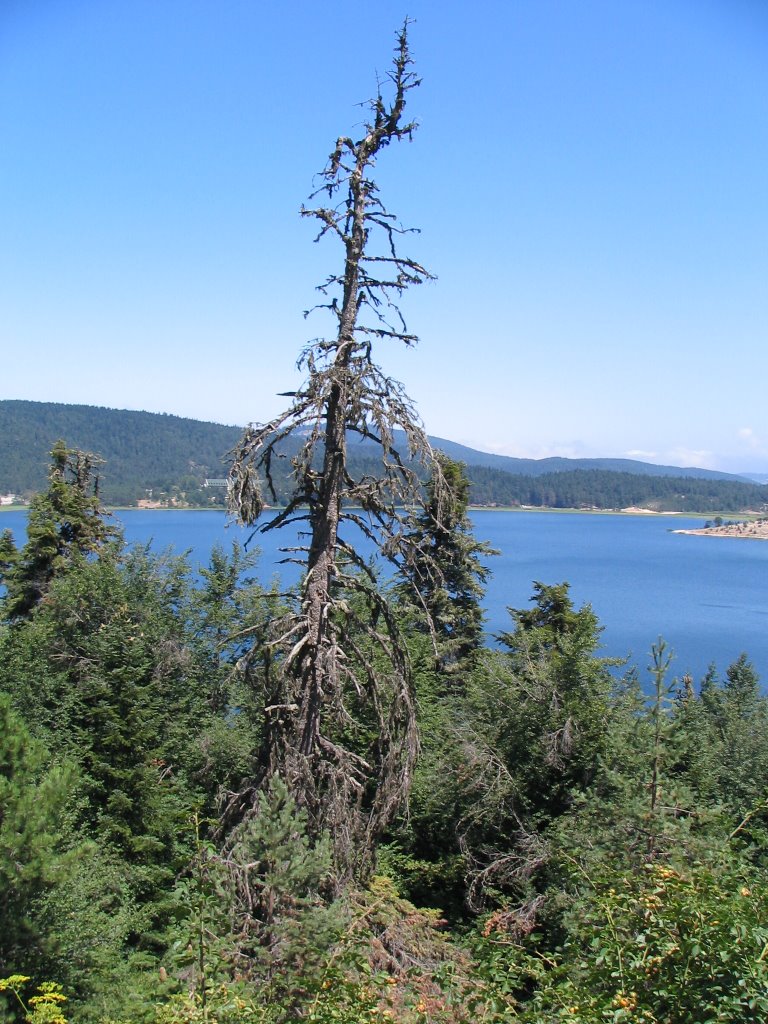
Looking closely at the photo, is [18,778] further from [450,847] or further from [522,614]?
[522,614]

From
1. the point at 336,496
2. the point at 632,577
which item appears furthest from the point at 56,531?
the point at 632,577

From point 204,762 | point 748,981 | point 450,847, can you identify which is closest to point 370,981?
point 748,981

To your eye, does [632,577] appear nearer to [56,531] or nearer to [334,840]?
[56,531]

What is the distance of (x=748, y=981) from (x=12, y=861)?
7.84 m

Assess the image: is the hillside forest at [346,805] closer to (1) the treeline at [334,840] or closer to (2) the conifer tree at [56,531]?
(1) the treeline at [334,840]

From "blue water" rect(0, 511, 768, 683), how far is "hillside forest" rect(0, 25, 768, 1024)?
460 centimetres

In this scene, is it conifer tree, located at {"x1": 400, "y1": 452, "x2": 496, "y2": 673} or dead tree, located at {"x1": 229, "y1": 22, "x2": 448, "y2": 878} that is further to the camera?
A: conifer tree, located at {"x1": 400, "y1": 452, "x2": 496, "y2": 673}

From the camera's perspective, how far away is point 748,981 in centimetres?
359

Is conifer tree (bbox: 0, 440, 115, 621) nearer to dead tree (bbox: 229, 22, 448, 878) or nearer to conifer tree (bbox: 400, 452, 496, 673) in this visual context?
conifer tree (bbox: 400, 452, 496, 673)

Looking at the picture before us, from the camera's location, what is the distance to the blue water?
198 ft

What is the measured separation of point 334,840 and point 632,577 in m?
101

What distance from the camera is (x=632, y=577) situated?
102m

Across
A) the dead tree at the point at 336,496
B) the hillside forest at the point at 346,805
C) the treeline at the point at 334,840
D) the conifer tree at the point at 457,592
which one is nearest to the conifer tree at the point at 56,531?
the treeline at the point at 334,840

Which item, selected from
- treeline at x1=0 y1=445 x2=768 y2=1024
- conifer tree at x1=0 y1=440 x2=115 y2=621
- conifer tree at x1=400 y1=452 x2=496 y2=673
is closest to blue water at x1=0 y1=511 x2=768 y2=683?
conifer tree at x1=400 y1=452 x2=496 y2=673
